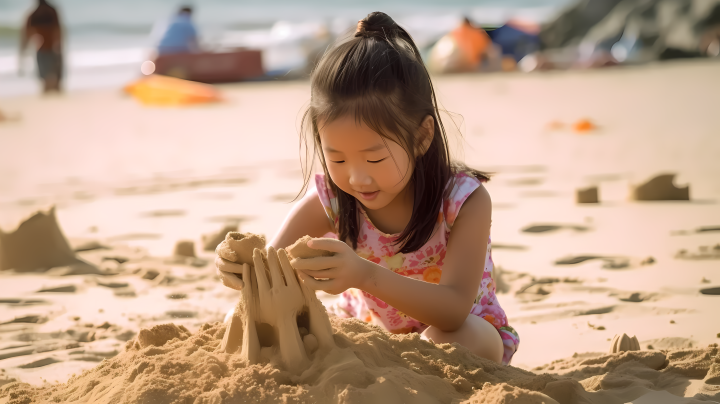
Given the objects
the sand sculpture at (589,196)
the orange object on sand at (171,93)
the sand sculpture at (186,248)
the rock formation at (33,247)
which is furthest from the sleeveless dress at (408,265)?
the orange object on sand at (171,93)

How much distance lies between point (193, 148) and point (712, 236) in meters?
5.58

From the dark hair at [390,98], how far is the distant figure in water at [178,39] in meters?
Result: 11.9

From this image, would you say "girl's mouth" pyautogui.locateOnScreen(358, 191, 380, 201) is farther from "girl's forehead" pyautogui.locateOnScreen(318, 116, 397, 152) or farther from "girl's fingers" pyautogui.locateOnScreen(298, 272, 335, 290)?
"girl's fingers" pyautogui.locateOnScreen(298, 272, 335, 290)

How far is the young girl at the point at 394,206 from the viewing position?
2205mm

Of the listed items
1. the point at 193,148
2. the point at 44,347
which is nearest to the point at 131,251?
the point at 44,347

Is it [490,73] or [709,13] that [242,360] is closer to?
[490,73]

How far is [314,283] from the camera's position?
199 cm

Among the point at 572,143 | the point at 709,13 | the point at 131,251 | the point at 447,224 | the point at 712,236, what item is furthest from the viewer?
the point at 709,13

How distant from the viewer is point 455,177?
8.36 ft

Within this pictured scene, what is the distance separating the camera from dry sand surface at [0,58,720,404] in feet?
6.37

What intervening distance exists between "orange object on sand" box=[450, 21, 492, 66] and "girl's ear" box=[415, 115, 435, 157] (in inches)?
476

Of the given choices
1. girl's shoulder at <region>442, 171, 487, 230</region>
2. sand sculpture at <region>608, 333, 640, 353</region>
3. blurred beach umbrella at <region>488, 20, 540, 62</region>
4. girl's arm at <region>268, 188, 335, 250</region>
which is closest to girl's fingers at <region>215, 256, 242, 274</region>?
girl's arm at <region>268, 188, 335, 250</region>

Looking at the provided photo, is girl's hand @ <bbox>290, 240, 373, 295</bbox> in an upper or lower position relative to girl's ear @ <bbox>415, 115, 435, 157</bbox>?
lower

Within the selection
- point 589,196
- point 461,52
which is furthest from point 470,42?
point 589,196
